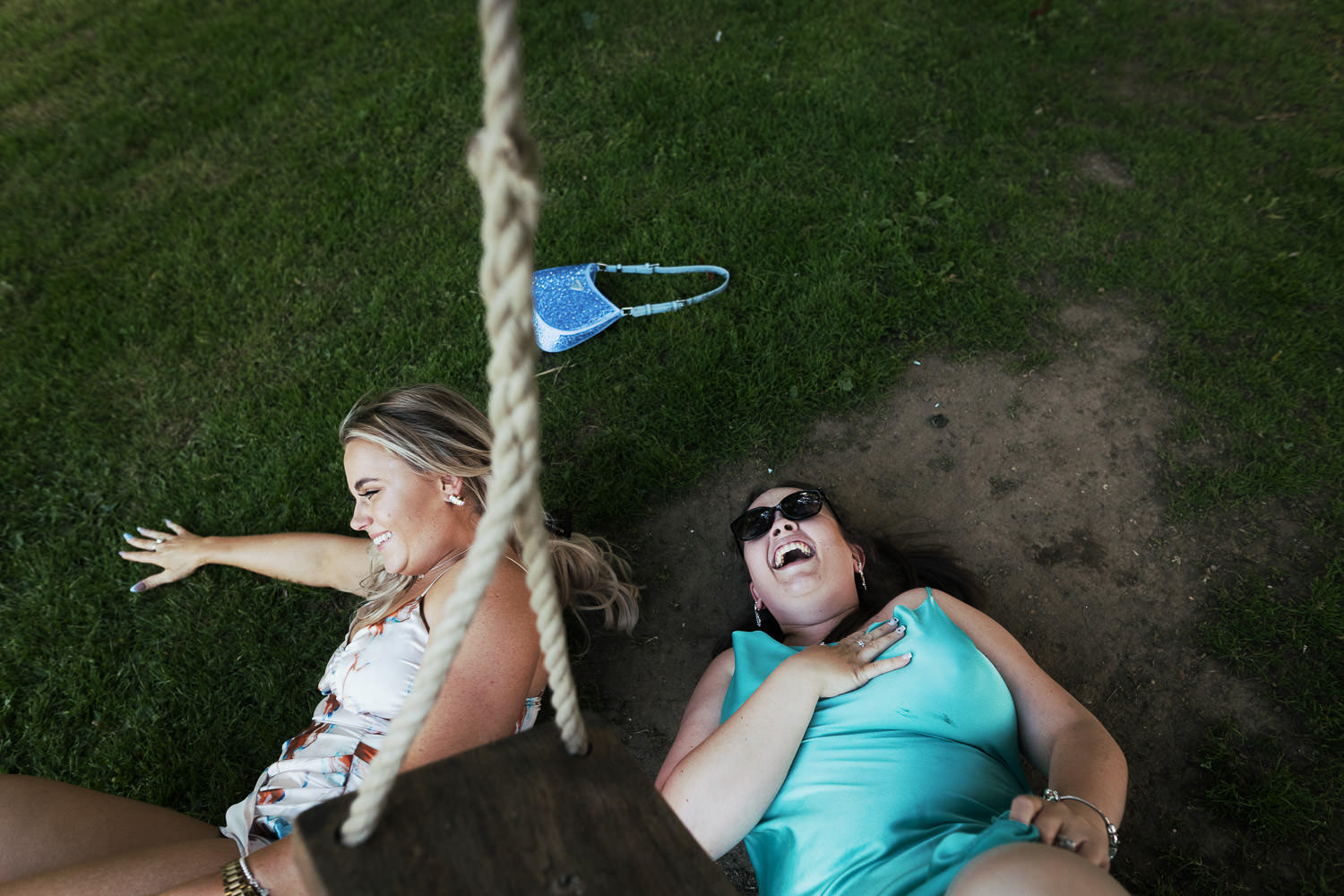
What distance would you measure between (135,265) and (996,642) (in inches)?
206

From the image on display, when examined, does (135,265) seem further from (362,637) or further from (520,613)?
(520,613)

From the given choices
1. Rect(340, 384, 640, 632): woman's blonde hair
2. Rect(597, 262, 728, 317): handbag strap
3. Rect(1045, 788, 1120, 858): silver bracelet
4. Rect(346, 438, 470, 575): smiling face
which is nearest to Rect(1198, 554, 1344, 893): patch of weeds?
Rect(1045, 788, 1120, 858): silver bracelet

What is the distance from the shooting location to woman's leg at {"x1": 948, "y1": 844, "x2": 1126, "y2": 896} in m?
1.59

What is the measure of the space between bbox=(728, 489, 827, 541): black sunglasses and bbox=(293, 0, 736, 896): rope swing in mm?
1634

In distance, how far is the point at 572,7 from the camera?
19.2ft

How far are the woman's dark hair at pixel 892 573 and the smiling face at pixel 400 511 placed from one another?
3.95 feet

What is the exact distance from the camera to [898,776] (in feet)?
7.48

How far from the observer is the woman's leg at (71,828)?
2.38m

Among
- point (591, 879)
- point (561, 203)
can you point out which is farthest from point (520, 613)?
point (561, 203)

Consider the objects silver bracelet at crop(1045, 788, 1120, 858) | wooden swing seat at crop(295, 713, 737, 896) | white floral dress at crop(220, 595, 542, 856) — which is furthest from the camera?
white floral dress at crop(220, 595, 542, 856)

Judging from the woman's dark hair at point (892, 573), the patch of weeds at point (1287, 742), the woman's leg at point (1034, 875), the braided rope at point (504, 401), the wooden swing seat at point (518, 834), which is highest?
the braided rope at point (504, 401)

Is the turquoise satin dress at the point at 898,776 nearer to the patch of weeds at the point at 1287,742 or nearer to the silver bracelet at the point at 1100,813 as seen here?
the silver bracelet at the point at 1100,813

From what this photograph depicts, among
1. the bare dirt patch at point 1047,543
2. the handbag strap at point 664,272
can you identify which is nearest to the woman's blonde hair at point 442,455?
the bare dirt patch at point 1047,543

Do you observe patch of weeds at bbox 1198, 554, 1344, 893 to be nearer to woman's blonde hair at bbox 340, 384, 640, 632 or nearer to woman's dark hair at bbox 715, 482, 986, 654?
woman's dark hair at bbox 715, 482, 986, 654
